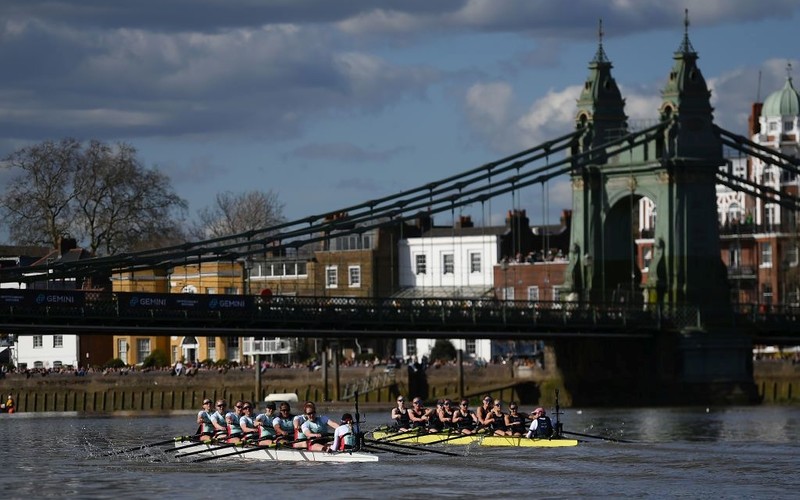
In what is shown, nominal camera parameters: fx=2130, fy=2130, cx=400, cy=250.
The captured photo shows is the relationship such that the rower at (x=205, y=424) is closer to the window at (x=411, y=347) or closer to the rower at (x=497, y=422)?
the rower at (x=497, y=422)

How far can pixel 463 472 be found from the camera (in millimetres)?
60000

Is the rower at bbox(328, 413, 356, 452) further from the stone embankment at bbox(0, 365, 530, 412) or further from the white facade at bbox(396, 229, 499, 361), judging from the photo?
the white facade at bbox(396, 229, 499, 361)

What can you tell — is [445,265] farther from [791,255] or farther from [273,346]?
[791,255]

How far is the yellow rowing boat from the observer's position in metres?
66.1

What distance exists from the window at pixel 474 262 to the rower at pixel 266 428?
68.6 m

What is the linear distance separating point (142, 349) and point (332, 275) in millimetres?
12583

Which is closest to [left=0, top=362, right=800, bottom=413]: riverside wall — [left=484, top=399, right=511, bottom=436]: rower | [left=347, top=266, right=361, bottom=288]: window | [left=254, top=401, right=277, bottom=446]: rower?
[left=347, top=266, right=361, bottom=288]: window

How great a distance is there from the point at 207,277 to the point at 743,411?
44408mm

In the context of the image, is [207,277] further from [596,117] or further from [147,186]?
[596,117]

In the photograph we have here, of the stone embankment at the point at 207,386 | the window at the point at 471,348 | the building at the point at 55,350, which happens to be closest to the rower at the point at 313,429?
the stone embankment at the point at 207,386

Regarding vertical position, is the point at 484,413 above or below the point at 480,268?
below

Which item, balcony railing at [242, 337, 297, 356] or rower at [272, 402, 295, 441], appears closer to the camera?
rower at [272, 402, 295, 441]

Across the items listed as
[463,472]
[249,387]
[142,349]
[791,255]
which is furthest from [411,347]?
[463,472]

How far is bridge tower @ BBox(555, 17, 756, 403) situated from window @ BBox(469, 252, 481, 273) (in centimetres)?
2864
